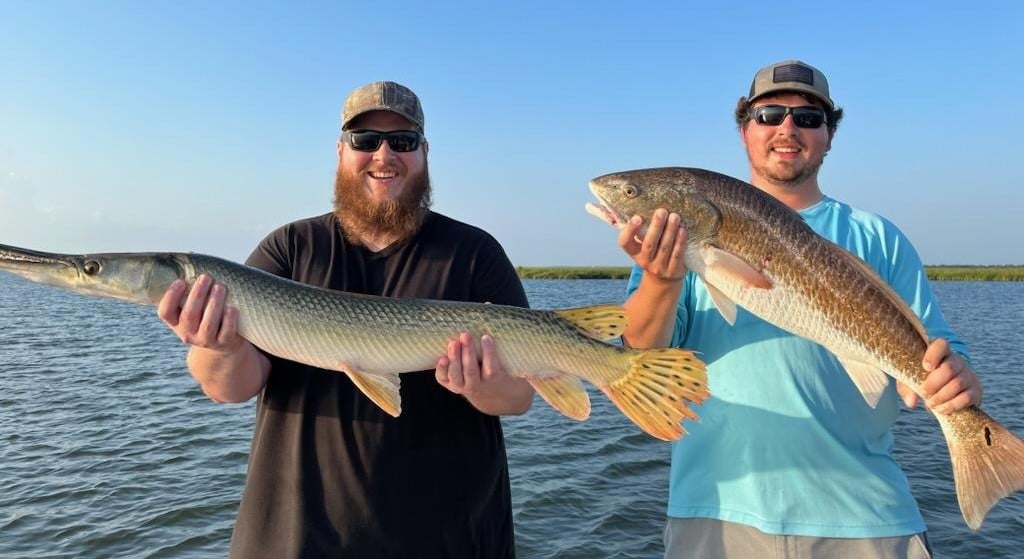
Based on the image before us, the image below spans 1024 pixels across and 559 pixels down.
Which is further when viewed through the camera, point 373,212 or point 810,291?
point 373,212

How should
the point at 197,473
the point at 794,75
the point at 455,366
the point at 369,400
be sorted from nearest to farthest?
the point at 455,366
the point at 369,400
the point at 794,75
the point at 197,473

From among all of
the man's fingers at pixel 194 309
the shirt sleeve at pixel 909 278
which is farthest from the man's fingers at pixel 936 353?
the man's fingers at pixel 194 309

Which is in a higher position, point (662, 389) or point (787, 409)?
point (662, 389)

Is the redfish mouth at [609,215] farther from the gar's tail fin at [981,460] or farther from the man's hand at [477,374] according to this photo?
the gar's tail fin at [981,460]

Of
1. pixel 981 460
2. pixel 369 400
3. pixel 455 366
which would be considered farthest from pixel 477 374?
pixel 981 460

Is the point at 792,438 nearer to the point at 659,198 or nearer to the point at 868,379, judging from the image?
the point at 868,379

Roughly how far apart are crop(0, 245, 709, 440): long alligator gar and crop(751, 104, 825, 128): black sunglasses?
1.50 m

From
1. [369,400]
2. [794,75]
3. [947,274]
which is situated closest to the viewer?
[369,400]

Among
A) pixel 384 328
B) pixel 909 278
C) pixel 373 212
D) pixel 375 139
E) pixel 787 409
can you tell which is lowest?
pixel 787 409

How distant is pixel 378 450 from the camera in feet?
10.1

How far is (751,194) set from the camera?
10.5ft

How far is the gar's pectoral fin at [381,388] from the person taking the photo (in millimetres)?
3023

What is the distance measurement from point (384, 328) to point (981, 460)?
2911 mm

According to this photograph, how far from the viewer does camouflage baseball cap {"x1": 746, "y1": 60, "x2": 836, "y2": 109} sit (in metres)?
3.59
